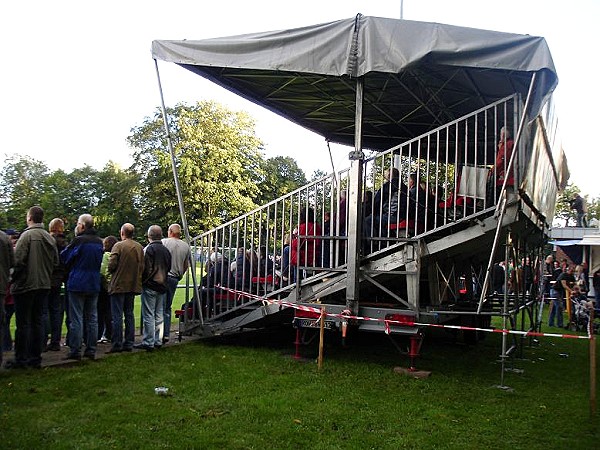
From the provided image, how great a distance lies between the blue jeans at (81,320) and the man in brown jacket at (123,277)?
0.37 m

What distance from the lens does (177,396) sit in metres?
6.34

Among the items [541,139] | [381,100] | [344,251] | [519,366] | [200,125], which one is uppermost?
[200,125]

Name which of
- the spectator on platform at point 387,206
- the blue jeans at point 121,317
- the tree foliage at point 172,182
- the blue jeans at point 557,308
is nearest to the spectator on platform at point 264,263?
the spectator on platform at point 387,206

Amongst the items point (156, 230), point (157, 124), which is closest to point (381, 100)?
point (156, 230)

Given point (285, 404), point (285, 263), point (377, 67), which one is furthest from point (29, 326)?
point (377, 67)

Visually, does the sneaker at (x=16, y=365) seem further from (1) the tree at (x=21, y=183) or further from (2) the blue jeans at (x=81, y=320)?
(1) the tree at (x=21, y=183)

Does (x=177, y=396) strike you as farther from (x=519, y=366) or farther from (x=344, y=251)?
(x=519, y=366)

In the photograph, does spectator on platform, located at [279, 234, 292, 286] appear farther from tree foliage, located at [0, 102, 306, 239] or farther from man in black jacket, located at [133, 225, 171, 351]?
tree foliage, located at [0, 102, 306, 239]

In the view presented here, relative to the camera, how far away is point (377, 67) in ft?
24.1

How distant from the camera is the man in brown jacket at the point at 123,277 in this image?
827 centimetres

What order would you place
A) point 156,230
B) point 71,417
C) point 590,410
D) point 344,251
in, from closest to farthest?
point 71,417, point 590,410, point 344,251, point 156,230

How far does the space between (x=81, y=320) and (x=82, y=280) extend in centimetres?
64

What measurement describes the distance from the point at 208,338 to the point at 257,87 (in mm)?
4640

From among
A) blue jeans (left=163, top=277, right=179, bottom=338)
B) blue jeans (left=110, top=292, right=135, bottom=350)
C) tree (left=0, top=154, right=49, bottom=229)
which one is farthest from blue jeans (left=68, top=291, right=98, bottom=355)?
tree (left=0, top=154, right=49, bottom=229)
